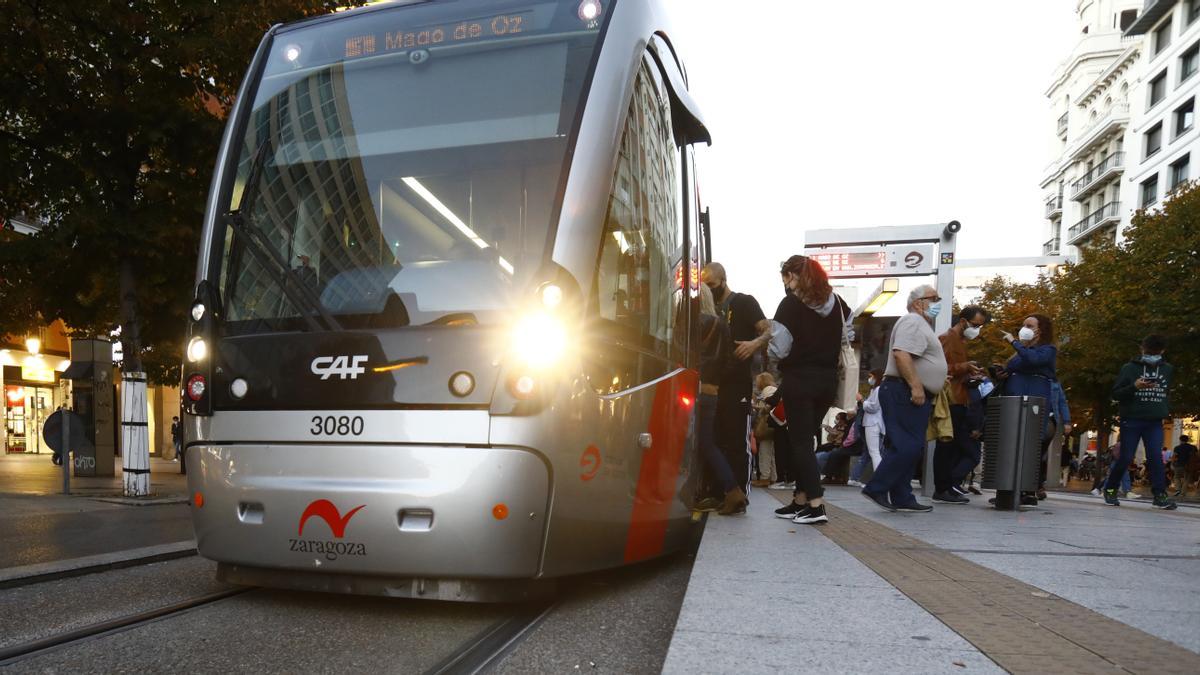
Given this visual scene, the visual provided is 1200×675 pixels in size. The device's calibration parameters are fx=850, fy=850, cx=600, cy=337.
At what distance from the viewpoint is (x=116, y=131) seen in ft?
30.0

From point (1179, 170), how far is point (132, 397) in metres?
46.2

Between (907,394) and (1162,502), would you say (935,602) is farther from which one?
(1162,502)

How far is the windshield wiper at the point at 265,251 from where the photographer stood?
3525mm

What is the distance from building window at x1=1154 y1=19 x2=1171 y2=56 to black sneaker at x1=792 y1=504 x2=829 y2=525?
48958 millimetres

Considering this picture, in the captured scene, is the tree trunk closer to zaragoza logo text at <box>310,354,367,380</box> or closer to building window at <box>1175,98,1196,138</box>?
zaragoza logo text at <box>310,354,367,380</box>

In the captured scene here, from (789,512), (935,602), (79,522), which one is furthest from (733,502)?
(79,522)

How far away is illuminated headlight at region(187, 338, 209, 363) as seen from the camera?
366 centimetres

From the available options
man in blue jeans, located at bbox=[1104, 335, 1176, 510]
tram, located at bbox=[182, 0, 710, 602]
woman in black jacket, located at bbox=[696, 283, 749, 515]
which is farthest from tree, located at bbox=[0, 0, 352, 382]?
man in blue jeans, located at bbox=[1104, 335, 1176, 510]

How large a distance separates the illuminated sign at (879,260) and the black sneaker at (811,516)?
554cm

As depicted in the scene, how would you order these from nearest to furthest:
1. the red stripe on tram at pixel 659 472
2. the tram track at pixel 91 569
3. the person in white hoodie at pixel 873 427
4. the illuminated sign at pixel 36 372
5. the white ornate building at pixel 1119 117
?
1. the red stripe on tram at pixel 659 472
2. the tram track at pixel 91 569
3. the person in white hoodie at pixel 873 427
4. the illuminated sign at pixel 36 372
5. the white ornate building at pixel 1119 117

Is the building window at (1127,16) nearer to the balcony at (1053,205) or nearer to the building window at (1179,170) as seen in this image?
the balcony at (1053,205)

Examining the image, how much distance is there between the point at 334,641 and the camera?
303 centimetres

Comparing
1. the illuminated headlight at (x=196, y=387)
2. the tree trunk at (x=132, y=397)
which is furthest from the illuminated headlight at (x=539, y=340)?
the tree trunk at (x=132, y=397)

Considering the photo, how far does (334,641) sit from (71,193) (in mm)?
8139
